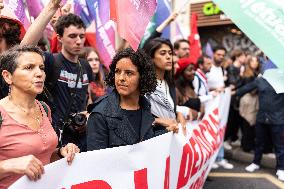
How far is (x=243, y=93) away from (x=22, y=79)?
5305mm

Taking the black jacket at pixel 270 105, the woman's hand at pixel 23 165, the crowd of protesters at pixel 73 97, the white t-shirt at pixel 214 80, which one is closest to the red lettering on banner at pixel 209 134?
the crowd of protesters at pixel 73 97

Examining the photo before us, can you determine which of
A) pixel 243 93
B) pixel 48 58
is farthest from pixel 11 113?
pixel 243 93

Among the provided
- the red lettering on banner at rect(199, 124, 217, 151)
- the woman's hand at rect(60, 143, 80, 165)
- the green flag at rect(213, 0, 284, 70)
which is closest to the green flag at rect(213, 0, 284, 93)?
the green flag at rect(213, 0, 284, 70)

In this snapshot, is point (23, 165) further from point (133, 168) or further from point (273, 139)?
point (273, 139)

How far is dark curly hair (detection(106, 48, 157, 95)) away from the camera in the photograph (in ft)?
9.00

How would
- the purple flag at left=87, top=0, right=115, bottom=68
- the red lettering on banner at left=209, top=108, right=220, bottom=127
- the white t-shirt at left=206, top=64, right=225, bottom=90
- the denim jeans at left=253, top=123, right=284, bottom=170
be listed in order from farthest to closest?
the white t-shirt at left=206, top=64, right=225, bottom=90
the denim jeans at left=253, top=123, right=284, bottom=170
the red lettering on banner at left=209, top=108, right=220, bottom=127
the purple flag at left=87, top=0, right=115, bottom=68

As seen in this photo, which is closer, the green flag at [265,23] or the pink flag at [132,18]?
the green flag at [265,23]

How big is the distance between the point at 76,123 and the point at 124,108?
674mm

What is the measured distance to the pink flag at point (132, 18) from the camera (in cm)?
212

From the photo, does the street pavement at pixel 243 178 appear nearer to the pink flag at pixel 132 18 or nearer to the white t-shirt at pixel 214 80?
the white t-shirt at pixel 214 80

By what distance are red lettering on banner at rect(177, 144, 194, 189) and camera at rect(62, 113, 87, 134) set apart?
80 cm

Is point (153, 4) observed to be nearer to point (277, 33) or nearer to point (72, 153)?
point (277, 33)

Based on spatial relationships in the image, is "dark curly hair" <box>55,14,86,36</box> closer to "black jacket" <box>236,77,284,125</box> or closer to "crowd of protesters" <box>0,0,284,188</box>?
"crowd of protesters" <box>0,0,284,188</box>

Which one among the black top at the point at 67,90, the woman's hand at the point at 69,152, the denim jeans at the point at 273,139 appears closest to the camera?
the woman's hand at the point at 69,152
